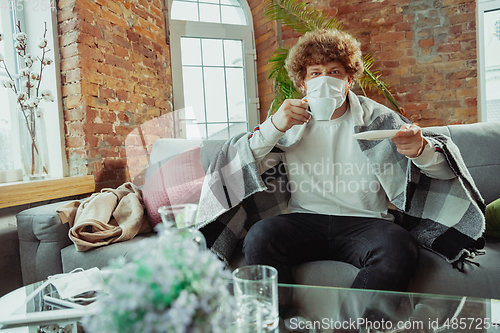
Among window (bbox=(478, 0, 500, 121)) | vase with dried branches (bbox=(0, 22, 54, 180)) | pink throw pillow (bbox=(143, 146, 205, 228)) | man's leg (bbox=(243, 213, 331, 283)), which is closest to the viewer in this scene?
man's leg (bbox=(243, 213, 331, 283))

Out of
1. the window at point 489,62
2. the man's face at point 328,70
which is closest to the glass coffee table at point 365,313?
the man's face at point 328,70

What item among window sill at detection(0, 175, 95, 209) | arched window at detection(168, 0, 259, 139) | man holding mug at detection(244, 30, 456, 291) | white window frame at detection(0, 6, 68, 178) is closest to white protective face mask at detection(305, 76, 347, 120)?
man holding mug at detection(244, 30, 456, 291)

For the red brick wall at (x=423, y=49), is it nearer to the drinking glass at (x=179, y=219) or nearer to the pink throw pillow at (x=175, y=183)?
the pink throw pillow at (x=175, y=183)

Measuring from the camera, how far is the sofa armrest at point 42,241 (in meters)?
1.40

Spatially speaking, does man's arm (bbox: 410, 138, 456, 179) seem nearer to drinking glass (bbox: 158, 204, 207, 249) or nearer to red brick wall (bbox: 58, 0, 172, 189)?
drinking glass (bbox: 158, 204, 207, 249)

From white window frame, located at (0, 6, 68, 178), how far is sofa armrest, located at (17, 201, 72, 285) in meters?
0.63

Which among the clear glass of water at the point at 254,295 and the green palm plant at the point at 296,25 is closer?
the clear glass of water at the point at 254,295

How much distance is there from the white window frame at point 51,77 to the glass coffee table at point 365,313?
1.39 m

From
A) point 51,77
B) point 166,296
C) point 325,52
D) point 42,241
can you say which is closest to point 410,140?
point 325,52

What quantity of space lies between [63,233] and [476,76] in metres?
3.15

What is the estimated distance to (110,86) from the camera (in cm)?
215

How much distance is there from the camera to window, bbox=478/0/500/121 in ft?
9.31

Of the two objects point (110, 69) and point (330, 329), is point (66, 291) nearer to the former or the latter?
point (330, 329)

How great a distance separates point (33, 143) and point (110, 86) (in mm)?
591
